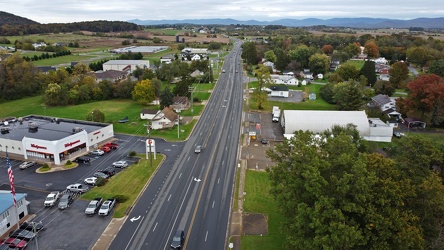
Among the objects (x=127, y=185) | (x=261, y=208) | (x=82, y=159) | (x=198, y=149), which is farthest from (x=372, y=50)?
(x=127, y=185)

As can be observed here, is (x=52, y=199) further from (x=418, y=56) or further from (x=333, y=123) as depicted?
(x=418, y=56)

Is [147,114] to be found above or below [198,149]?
above

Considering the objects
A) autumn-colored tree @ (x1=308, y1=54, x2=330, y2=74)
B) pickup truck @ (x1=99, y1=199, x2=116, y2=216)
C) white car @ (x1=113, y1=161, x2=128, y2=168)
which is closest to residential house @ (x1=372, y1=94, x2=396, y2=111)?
autumn-colored tree @ (x1=308, y1=54, x2=330, y2=74)

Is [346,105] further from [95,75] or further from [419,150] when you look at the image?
[95,75]

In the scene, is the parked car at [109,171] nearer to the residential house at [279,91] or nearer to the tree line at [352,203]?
the tree line at [352,203]

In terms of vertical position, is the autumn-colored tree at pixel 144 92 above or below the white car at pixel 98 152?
above

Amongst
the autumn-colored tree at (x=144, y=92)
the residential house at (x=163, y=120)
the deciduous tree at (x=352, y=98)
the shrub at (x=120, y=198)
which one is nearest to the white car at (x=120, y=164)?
the shrub at (x=120, y=198)
